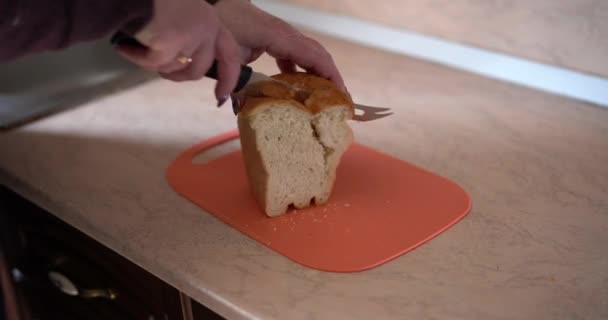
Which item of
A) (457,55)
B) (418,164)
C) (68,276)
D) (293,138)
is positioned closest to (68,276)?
(68,276)

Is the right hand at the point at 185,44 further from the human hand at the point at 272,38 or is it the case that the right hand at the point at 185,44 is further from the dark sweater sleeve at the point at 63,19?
the human hand at the point at 272,38

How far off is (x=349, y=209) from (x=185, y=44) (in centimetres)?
33

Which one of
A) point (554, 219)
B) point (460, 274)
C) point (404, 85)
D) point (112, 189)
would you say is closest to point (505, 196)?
point (554, 219)

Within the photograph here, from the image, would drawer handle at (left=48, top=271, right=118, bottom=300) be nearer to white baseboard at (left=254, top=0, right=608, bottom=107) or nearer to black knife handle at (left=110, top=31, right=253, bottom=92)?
black knife handle at (left=110, top=31, right=253, bottom=92)

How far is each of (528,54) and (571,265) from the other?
59 centimetres

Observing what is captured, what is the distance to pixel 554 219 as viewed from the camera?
2.63 feet

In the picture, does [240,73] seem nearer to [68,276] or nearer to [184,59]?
[184,59]

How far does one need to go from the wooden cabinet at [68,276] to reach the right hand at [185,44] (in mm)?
286

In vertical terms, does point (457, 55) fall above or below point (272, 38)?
below

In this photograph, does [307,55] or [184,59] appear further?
[307,55]

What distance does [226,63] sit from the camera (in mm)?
706

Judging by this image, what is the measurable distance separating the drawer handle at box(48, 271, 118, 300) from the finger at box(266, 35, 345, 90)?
1.48 feet

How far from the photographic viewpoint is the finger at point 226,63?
697 mm

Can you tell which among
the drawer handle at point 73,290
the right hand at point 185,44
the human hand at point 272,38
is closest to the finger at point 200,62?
the right hand at point 185,44
